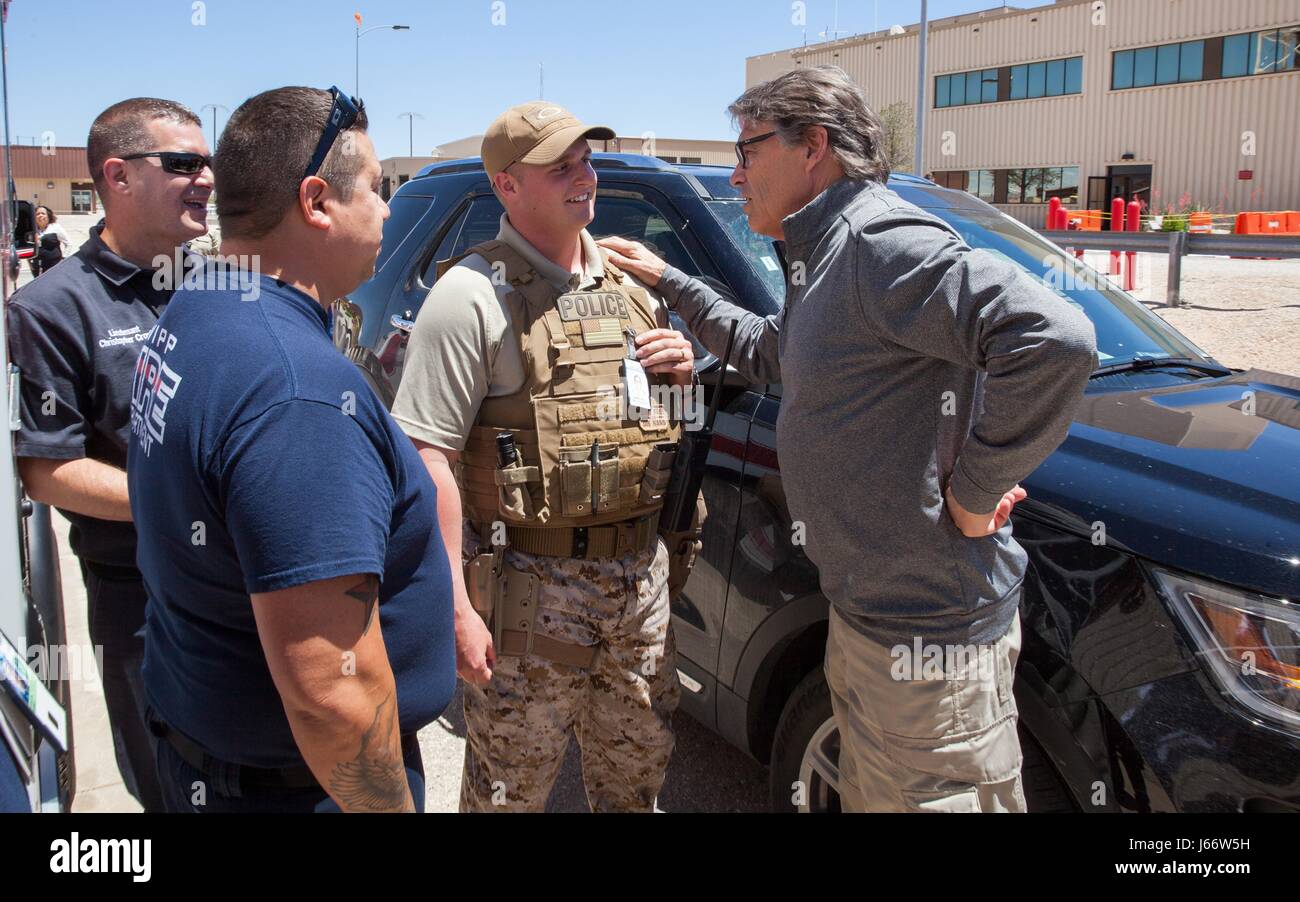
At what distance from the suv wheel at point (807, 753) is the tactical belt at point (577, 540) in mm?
610

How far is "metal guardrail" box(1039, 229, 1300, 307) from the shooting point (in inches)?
497

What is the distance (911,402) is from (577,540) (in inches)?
34.9

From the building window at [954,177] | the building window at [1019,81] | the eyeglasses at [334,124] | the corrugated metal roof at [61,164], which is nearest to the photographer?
the eyeglasses at [334,124]

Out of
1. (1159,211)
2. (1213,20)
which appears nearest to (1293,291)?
(1159,211)

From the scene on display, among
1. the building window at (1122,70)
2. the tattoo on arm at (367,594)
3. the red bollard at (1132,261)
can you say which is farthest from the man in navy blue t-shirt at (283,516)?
the building window at (1122,70)

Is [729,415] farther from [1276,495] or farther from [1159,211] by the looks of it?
[1159,211]

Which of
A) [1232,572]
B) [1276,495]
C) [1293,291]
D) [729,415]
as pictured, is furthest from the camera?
[1293,291]

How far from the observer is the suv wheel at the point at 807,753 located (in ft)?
8.20

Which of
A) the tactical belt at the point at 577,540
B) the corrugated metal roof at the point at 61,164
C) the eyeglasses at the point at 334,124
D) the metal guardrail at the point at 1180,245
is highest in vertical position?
the corrugated metal roof at the point at 61,164

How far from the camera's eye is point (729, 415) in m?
2.89

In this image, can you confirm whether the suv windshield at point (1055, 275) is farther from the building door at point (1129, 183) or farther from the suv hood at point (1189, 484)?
the building door at point (1129, 183)

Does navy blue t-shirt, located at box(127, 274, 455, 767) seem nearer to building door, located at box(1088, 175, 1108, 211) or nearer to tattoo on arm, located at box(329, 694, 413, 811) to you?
tattoo on arm, located at box(329, 694, 413, 811)

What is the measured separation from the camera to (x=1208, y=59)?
35.1 m
